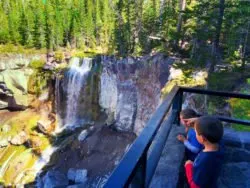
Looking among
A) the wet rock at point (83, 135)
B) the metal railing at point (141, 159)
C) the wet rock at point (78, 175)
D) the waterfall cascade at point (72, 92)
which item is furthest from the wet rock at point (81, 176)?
the metal railing at point (141, 159)

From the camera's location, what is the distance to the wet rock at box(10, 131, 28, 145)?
25641 millimetres

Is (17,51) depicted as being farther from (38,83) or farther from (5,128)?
(5,128)

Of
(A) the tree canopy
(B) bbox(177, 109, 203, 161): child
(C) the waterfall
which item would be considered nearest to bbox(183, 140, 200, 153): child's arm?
(B) bbox(177, 109, 203, 161): child

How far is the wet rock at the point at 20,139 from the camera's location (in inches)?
1009

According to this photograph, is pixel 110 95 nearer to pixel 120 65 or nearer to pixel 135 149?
pixel 120 65

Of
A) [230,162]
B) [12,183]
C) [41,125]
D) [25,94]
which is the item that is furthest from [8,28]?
[230,162]

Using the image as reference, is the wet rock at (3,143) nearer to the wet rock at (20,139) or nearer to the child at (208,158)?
the wet rock at (20,139)

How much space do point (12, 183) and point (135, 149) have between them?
22.3 meters

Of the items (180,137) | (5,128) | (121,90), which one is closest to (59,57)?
(5,128)

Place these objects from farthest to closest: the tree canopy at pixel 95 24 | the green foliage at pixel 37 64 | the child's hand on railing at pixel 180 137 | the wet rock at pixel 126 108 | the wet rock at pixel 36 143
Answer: the green foliage at pixel 37 64 → the tree canopy at pixel 95 24 → the wet rock at pixel 126 108 → the wet rock at pixel 36 143 → the child's hand on railing at pixel 180 137

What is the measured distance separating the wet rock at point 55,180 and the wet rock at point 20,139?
5.42 metres

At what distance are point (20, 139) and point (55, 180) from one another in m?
A: 6.86

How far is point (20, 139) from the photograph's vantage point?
25766 mm

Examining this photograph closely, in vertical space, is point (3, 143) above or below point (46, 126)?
below
